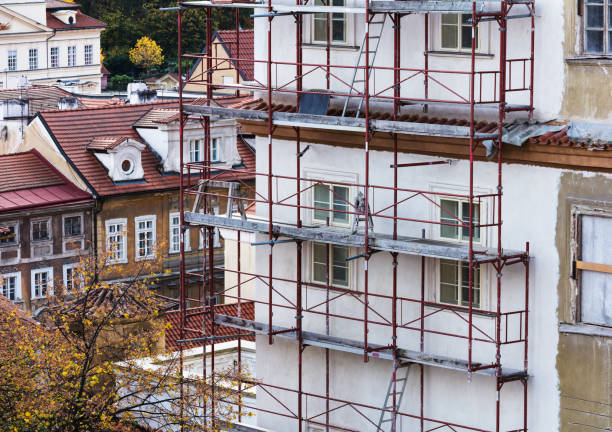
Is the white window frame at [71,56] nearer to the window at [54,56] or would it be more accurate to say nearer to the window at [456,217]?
the window at [54,56]

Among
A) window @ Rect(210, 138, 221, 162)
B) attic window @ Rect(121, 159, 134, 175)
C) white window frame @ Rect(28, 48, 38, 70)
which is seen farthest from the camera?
white window frame @ Rect(28, 48, 38, 70)

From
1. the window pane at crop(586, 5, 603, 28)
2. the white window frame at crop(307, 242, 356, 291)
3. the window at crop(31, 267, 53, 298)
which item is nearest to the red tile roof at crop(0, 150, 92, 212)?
the window at crop(31, 267, 53, 298)

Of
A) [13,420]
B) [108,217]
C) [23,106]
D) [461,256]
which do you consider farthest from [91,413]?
[23,106]

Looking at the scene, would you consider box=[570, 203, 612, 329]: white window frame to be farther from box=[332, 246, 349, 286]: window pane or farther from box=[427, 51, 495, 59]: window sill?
box=[332, 246, 349, 286]: window pane

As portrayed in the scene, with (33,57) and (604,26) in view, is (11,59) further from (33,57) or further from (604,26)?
(604,26)

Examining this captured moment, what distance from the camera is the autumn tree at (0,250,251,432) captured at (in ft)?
106

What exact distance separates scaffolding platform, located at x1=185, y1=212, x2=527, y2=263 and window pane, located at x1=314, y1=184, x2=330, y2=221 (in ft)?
1.32

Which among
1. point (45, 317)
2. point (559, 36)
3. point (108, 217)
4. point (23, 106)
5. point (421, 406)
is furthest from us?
point (23, 106)

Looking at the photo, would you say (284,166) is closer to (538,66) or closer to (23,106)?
(538,66)

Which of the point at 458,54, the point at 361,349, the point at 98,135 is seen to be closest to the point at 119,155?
the point at 98,135

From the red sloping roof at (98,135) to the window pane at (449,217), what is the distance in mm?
34107

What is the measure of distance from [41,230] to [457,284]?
34.3 m

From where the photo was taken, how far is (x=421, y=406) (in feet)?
103

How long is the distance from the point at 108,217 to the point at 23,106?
861 centimetres
